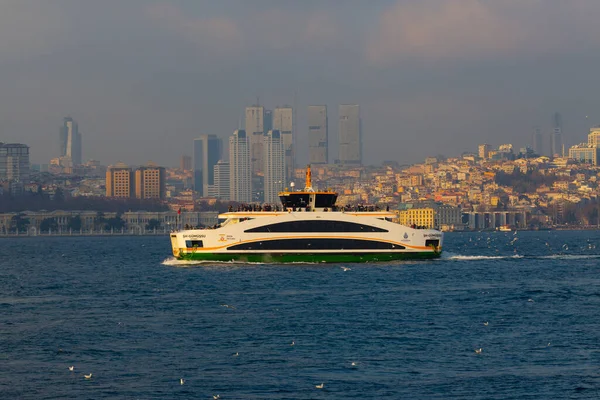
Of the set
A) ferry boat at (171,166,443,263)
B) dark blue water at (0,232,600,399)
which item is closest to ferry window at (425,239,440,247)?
ferry boat at (171,166,443,263)

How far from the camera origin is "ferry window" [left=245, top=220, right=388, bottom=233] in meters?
70.4

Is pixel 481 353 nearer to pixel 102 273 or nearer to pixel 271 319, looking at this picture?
pixel 271 319

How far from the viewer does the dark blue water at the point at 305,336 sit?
3094 centimetres

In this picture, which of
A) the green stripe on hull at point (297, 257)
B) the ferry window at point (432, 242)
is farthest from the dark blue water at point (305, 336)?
the ferry window at point (432, 242)

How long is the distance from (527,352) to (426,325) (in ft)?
21.1

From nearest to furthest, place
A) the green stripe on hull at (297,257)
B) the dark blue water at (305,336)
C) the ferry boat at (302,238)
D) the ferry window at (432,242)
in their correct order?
the dark blue water at (305,336), the green stripe on hull at (297,257), the ferry boat at (302,238), the ferry window at (432,242)

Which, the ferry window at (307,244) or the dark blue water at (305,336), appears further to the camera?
the ferry window at (307,244)

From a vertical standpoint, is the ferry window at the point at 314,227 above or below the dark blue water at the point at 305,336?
above

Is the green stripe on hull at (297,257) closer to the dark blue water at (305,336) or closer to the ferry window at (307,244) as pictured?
the ferry window at (307,244)

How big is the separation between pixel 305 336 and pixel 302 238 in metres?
31.7

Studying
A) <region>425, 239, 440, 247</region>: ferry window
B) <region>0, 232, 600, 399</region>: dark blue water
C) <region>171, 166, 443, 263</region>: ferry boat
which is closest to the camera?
<region>0, 232, 600, 399</region>: dark blue water

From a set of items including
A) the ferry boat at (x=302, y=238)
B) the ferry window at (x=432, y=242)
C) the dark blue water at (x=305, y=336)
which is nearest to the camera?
the dark blue water at (x=305, y=336)

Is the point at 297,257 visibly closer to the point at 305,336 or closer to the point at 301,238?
the point at 301,238

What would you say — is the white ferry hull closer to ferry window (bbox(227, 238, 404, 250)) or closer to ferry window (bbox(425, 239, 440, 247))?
ferry window (bbox(227, 238, 404, 250))
